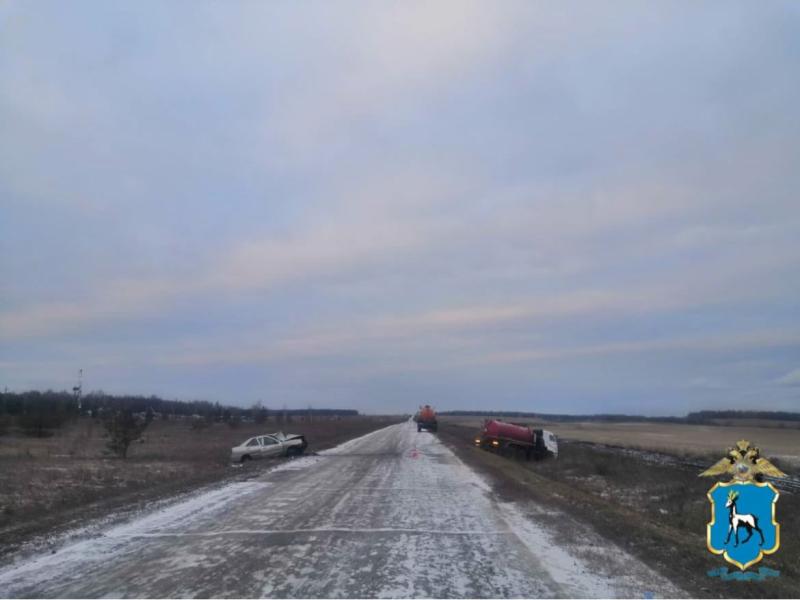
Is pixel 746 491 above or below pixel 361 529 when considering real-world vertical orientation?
above

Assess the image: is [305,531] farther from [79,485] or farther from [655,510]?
[79,485]

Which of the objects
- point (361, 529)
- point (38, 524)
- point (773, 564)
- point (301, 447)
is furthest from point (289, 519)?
point (301, 447)

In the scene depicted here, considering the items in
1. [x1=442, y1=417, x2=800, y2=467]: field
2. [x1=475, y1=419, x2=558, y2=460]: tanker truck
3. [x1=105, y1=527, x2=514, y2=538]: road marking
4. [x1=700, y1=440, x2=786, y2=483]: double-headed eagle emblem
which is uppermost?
[x1=700, y1=440, x2=786, y2=483]: double-headed eagle emblem

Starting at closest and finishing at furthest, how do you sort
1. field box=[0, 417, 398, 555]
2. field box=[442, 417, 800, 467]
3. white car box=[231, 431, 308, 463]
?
field box=[0, 417, 398, 555]
white car box=[231, 431, 308, 463]
field box=[442, 417, 800, 467]

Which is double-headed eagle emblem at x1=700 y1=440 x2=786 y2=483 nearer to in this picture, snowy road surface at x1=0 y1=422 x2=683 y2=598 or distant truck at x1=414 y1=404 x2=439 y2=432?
snowy road surface at x1=0 y1=422 x2=683 y2=598

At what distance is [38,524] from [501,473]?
17.1 meters

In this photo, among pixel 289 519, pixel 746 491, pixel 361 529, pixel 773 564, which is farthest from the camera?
pixel 289 519

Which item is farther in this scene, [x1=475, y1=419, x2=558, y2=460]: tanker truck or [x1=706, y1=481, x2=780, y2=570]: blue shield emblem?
[x1=475, y1=419, x2=558, y2=460]: tanker truck

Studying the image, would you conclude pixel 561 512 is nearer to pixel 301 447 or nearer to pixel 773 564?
pixel 773 564

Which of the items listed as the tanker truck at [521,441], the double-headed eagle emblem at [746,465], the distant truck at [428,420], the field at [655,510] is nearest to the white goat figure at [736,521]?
the double-headed eagle emblem at [746,465]

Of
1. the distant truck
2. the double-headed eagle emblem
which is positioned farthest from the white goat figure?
the distant truck

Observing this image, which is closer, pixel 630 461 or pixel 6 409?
pixel 630 461

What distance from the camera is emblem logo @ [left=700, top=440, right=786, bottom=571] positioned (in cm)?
736

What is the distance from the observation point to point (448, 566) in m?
9.41
